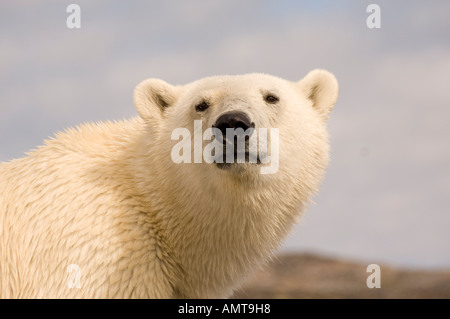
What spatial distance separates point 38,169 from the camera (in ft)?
17.1

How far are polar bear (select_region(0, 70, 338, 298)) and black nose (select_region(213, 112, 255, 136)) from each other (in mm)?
68

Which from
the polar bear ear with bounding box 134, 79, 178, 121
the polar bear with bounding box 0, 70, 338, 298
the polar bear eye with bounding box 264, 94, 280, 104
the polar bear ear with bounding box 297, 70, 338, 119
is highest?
the polar bear ear with bounding box 297, 70, 338, 119

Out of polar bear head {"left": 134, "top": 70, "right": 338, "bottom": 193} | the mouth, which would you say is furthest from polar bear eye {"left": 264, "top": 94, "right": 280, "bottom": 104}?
the mouth

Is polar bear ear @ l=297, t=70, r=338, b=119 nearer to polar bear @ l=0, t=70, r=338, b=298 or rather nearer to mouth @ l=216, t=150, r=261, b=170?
polar bear @ l=0, t=70, r=338, b=298

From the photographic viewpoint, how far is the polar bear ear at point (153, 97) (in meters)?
5.39

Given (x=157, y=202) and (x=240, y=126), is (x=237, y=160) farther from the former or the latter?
(x=157, y=202)

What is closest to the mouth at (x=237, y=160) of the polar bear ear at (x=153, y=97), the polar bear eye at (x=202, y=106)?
the polar bear eye at (x=202, y=106)

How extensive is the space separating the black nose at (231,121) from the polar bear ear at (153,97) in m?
1.06

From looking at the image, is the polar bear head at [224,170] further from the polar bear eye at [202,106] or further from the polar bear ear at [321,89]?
the polar bear ear at [321,89]

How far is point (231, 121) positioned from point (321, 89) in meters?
1.64

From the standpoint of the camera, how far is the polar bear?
480cm

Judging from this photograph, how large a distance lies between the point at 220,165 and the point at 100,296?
127 centimetres

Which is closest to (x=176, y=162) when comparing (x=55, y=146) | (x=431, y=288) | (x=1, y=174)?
(x=55, y=146)
